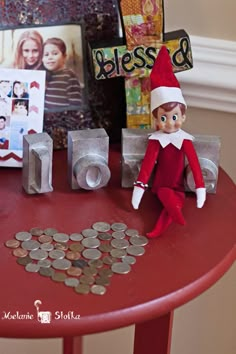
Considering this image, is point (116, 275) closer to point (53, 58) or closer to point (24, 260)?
point (24, 260)

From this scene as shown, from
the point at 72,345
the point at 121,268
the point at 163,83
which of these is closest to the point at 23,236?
the point at 121,268

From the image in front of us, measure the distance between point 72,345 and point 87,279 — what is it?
42cm

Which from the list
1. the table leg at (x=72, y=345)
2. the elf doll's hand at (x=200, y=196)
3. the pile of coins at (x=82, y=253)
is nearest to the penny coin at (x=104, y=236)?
the pile of coins at (x=82, y=253)

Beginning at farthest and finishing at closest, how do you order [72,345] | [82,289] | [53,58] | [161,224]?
[72,345] < [53,58] < [161,224] < [82,289]

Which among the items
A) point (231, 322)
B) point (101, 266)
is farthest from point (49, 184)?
point (231, 322)

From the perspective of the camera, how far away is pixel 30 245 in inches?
30.2

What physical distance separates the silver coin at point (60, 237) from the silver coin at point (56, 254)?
22mm

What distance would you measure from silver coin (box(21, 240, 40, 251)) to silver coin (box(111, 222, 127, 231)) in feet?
0.30

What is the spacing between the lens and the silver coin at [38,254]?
748 millimetres

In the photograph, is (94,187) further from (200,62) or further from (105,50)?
(200,62)

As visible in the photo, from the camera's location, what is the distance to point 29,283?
2.33 feet

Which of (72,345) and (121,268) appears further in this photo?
(72,345)

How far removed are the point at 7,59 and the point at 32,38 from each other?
0.14 ft

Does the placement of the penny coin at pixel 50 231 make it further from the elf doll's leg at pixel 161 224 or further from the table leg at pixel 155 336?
the table leg at pixel 155 336
